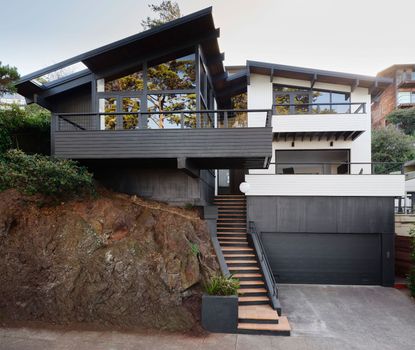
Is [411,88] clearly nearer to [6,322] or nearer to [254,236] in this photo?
[254,236]

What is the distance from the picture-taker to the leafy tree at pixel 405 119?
1153 inches

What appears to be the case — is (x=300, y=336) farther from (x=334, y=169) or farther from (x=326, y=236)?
(x=334, y=169)

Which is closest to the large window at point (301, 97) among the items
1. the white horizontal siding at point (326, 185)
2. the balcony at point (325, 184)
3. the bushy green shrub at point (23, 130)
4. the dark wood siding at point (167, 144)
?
the balcony at point (325, 184)

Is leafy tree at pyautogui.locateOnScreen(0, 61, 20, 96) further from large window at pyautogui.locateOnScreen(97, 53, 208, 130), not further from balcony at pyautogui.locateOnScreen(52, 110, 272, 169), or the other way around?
large window at pyautogui.locateOnScreen(97, 53, 208, 130)

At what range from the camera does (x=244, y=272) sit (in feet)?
27.0

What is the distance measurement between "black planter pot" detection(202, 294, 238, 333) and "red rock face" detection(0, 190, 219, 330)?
0.38 meters

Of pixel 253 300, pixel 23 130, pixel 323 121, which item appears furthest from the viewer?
pixel 323 121

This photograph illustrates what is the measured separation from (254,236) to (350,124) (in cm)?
649

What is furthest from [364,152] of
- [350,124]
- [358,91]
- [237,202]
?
[237,202]

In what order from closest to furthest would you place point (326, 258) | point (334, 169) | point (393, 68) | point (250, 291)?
1. point (250, 291)
2. point (326, 258)
3. point (334, 169)
4. point (393, 68)

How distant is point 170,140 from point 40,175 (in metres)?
3.55

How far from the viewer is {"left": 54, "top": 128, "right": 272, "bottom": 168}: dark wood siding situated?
7547mm

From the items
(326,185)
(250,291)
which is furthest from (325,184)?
Result: (250,291)

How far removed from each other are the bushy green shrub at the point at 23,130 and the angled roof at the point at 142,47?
2.92 feet
